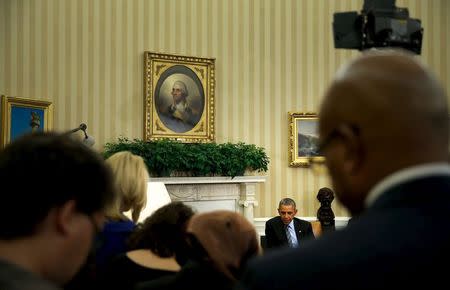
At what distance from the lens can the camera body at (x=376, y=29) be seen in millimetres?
3504

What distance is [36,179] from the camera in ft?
3.77

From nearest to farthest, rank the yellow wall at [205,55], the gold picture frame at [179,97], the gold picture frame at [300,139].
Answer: the yellow wall at [205,55], the gold picture frame at [179,97], the gold picture frame at [300,139]

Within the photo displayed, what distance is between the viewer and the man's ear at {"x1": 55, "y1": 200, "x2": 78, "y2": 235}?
118 centimetres

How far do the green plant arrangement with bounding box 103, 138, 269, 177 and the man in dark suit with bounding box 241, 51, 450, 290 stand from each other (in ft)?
23.8

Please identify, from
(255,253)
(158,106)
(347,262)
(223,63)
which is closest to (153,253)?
(255,253)

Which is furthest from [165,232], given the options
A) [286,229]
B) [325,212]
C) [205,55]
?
[205,55]

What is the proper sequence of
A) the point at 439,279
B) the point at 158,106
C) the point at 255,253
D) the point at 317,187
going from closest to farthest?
the point at 439,279, the point at 255,253, the point at 158,106, the point at 317,187

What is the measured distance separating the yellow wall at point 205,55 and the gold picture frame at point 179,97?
178mm

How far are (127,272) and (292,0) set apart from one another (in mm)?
8593

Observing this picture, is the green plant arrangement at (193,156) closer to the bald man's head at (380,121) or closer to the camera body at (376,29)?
the camera body at (376,29)

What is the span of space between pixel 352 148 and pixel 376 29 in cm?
273

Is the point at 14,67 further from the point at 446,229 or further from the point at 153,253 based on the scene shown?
the point at 446,229

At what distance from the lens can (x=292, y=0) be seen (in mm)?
10297

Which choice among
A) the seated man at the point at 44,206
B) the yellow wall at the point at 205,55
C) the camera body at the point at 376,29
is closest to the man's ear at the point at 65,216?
the seated man at the point at 44,206
